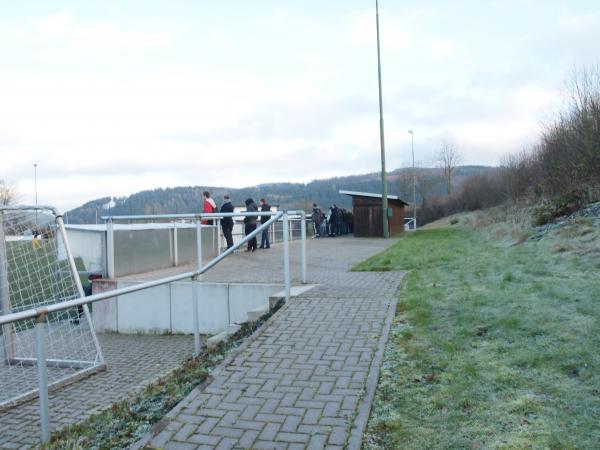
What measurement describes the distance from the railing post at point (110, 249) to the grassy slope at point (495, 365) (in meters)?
6.09

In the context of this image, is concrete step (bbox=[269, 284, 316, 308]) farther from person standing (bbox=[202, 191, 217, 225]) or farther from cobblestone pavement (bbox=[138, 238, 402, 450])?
person standing (bbox=[202, 191, 217, 225])

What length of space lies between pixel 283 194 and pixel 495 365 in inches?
1802

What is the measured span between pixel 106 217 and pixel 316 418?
8212 millimetres

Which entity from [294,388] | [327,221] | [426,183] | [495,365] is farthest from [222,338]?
[426,183]

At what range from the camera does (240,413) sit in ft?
12.6

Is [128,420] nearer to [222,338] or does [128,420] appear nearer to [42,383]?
[42,383]

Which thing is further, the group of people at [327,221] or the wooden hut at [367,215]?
the group of people at [327,221]

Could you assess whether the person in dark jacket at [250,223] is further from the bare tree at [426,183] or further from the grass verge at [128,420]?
the bare tree at [426,183]

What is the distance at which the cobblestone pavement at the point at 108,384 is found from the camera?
16.9ft

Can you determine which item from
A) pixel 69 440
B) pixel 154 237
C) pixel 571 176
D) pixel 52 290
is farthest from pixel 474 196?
pixel 69 440

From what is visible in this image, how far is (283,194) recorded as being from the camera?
163 ft

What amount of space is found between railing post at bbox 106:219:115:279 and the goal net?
8.33 ft

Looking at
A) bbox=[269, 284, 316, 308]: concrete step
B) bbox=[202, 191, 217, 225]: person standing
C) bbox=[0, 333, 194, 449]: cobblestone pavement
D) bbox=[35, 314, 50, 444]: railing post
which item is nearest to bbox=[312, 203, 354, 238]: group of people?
bbox=[202, 191, 217, 225]: person standing

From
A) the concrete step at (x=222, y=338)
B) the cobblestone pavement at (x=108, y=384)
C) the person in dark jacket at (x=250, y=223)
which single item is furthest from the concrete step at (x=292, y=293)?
the person in dark jacket at (x=250, y=223)
